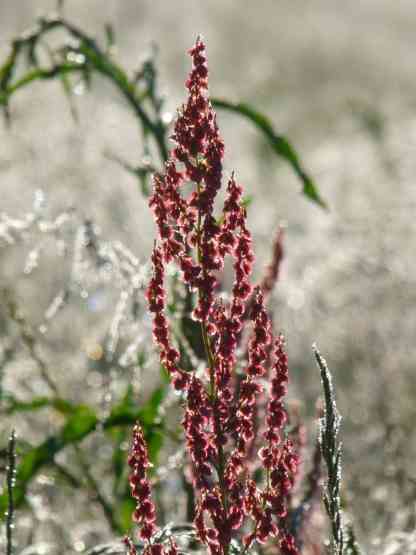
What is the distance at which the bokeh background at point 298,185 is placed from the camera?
16.3 feet

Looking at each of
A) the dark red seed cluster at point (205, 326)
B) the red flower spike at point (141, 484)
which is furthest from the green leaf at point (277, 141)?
the red flower spike at point (141, 484)

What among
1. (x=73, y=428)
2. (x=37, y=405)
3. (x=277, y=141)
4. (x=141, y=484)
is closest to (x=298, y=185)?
(x=277, y=141)

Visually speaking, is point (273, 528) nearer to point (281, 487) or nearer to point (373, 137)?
point (281, 487)

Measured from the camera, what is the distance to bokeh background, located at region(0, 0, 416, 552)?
496 centimetres

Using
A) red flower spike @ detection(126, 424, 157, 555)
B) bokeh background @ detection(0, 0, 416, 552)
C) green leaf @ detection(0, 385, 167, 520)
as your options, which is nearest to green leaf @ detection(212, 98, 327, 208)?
bokeh background @ detection(0, 0, 416, 552)

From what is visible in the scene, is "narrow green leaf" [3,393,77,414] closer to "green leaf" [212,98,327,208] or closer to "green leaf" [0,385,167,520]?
"green leaf" [0,385,167,520]

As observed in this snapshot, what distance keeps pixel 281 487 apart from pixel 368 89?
641 inches

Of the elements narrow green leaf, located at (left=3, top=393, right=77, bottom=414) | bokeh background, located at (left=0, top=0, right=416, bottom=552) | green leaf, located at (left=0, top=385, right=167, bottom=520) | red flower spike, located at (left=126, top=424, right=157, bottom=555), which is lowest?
red flower spike, located at (left=126, top=424, right=157, bottom=555)

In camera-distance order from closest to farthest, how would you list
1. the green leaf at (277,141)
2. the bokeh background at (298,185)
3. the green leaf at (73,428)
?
the green leaf at (73,428) < the green leaf at (277,141) < the bokeh background at (298,185)

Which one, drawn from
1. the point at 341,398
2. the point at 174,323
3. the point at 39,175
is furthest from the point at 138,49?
the point at 174,323

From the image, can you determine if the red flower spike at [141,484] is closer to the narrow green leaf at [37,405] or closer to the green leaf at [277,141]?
the narrow green leaf at [37,405]

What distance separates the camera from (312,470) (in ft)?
6.20

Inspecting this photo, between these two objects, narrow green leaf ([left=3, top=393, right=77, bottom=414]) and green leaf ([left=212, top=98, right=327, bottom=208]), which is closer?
narrow green leaf ([left=3, top=393, right=77, bottom=414])

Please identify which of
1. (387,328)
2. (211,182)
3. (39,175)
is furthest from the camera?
(387,328)
